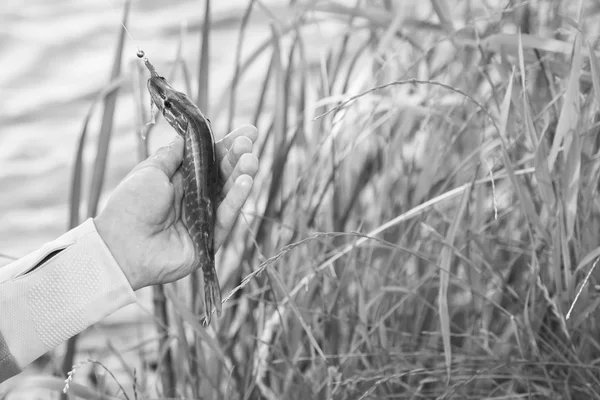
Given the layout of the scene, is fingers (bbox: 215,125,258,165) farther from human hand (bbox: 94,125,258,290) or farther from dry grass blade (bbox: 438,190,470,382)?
dry grass blade (bbox: 438,190,470,382)

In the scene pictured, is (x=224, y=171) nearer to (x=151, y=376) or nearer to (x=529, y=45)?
(x=529, y=45)

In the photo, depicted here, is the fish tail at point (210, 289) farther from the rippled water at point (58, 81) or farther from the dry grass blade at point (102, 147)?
the rippled water at point (58, 81)

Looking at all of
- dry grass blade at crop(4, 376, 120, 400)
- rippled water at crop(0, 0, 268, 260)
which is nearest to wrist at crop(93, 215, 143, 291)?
dry grass blade at crop(4, 376, 120, 400)

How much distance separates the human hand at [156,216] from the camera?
134 centimetres

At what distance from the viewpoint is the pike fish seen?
4.00 feet

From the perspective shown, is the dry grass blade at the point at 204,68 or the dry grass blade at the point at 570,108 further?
the dry grass blade at the point at 204,68

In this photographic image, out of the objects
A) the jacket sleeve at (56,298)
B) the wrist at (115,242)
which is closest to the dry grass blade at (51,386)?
the jacket sleeve at (56,298)

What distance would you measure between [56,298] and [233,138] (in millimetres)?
395

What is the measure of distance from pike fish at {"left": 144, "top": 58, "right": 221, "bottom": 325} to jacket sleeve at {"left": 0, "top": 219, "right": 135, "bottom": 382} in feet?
0.57

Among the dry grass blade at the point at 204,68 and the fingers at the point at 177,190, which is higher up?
the dry grass blade at the point at 204,68

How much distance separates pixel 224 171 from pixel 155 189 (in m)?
0.13

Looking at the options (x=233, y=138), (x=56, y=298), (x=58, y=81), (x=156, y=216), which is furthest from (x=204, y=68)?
(x=58, y=81)

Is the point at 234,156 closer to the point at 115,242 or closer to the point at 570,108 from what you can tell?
the point at 115,242

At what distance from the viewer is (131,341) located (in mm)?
2654
